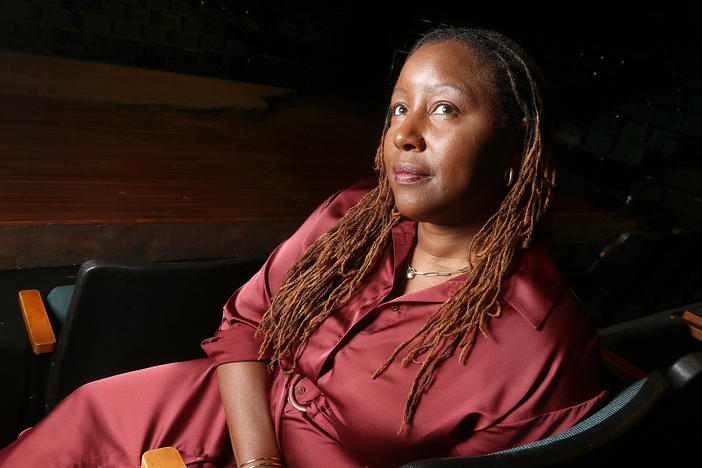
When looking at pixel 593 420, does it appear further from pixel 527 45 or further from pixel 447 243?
pixel 527 45

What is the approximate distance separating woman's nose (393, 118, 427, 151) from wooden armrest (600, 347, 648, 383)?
0.70m

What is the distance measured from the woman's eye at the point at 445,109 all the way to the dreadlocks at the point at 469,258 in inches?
2.8

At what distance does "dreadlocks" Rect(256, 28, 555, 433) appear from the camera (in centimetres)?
87

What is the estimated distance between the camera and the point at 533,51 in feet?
22.0

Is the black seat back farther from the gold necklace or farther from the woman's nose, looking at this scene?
the woman's nose

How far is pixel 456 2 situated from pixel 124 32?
3.43m

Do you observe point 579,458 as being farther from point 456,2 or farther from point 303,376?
point 456,2

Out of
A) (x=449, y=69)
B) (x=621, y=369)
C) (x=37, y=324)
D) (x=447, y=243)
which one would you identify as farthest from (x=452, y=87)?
(x=37, y=324)

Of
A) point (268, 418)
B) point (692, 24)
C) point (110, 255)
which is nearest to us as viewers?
point (268, 418)

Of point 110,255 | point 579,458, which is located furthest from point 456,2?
point 579,458

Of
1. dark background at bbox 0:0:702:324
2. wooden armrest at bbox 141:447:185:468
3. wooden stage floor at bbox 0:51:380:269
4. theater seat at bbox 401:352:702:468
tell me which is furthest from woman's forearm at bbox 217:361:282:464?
dark background at bbox 0:0:702:324

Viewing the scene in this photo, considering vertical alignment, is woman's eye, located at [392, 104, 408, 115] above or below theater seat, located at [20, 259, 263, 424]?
above

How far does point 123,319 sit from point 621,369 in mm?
1087

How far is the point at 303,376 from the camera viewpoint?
1054 mm
